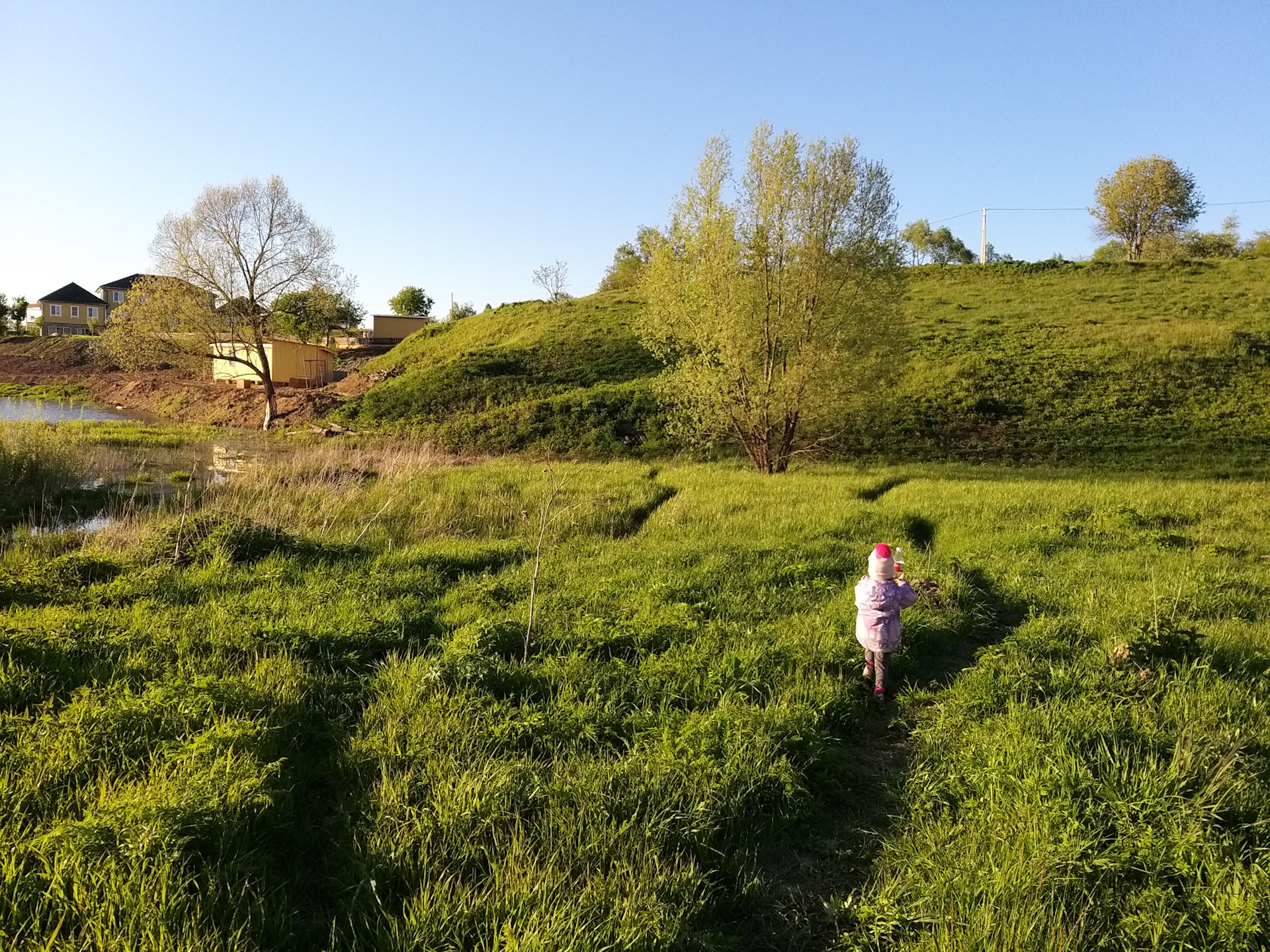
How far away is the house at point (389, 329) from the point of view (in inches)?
2490

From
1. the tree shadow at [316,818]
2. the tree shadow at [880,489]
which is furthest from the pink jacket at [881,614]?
the tree shadow at [880,489]

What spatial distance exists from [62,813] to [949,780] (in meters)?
4.76

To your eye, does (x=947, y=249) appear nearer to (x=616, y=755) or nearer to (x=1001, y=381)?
(x=1001, y=381)

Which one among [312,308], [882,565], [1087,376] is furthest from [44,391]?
[1087,376]

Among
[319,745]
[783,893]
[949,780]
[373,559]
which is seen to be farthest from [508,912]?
[373,559]

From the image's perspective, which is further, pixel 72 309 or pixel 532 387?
pixel 72 309

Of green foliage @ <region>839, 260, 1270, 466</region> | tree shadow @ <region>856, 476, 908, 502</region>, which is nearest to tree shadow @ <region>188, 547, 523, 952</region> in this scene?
tree shadow @ <region>856, 476, 908, 502</region>

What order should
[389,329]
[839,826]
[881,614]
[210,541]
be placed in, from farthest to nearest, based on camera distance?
[389,329] < [210,541] < [881,614] < [839,826]

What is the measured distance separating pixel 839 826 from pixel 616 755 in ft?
4.46

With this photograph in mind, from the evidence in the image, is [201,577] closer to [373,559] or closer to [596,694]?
[373,559]

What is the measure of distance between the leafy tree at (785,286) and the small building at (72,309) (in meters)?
109

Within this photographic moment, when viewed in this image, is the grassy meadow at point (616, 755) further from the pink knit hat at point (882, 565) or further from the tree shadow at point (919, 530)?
the tree shadow at point (919, 530)

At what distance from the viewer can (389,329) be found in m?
64.0

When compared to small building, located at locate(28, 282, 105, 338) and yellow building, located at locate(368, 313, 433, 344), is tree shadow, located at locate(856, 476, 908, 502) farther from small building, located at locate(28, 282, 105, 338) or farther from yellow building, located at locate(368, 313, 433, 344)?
small building, located at locate(28, 282, 105, 338)
